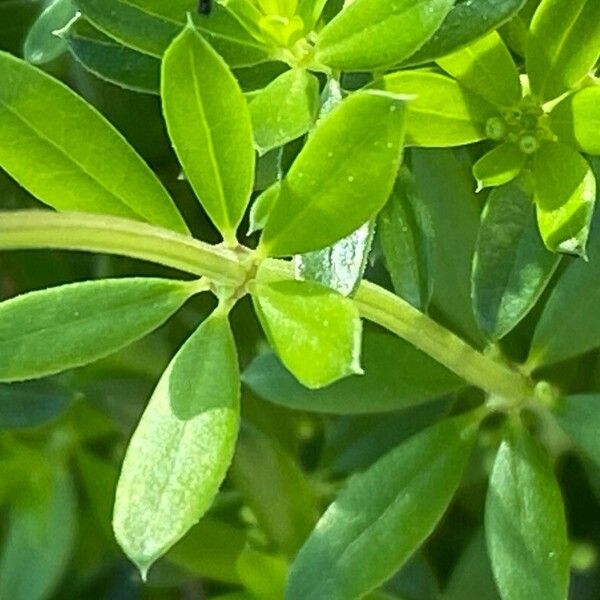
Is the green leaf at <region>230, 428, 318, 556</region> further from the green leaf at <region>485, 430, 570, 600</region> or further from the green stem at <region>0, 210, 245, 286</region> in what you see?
the green stem at <region>0, 210, 245, 286</region>

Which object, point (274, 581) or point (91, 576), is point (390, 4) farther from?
point (91, 576)

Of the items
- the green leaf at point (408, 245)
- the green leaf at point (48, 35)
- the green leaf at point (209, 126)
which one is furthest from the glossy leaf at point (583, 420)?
the green leaf at point (48, 35)

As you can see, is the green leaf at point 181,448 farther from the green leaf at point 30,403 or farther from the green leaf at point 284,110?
the green leaf at point 30,403

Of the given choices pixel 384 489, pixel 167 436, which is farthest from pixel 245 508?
pixel 167 436

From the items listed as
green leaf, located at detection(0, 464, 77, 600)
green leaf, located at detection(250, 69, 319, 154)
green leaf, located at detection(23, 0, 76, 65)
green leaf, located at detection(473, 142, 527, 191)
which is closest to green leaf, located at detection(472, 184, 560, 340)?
green leaf, located at detection(473, 142, 527, 191)

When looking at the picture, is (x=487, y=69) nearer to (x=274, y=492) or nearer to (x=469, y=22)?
(x=469, y=22)

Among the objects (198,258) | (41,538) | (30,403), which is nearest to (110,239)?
(198,258)
